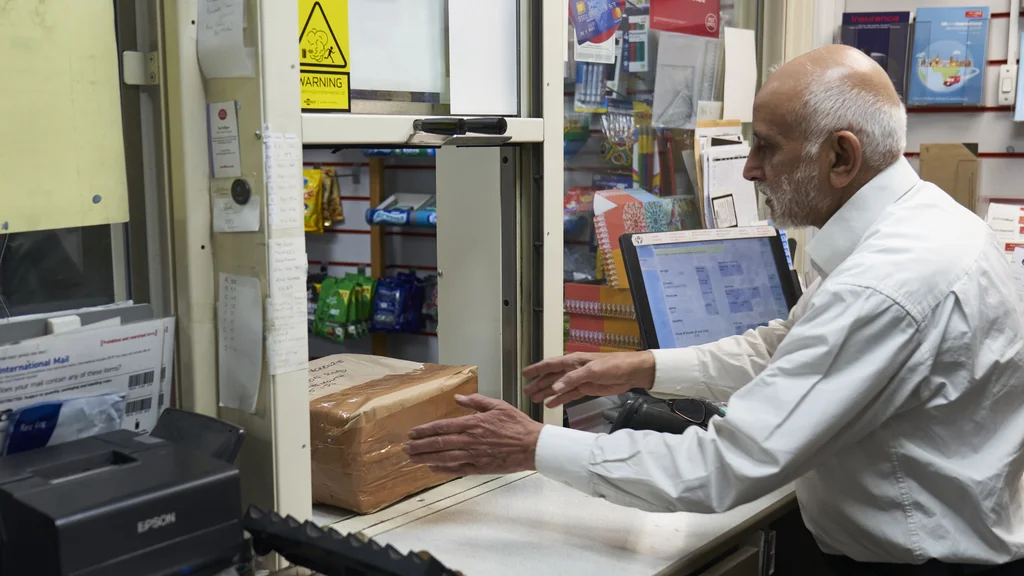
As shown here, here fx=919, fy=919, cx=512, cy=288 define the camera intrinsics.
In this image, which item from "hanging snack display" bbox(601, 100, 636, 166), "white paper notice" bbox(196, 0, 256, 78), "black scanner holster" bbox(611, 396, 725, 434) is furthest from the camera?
"hanging snack display" bbox(601, 100, 636, 166)

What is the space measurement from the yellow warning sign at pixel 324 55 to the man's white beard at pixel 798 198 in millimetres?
794

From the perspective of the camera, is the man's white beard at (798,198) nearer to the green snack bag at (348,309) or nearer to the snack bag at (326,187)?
the green snack bag at (348,309)

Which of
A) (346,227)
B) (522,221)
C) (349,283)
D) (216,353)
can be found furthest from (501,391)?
(346,227)

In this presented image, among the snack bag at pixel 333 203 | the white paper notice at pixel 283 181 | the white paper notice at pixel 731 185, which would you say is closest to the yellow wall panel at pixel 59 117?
the white paper notice at pixel 283 181

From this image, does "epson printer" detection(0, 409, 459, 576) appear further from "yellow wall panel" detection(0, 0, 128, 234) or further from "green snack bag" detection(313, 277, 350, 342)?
"green snack bag" detection(313, 277, 350, 342)

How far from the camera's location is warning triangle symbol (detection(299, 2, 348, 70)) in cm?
149

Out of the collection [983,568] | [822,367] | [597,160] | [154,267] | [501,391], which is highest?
[597,160]

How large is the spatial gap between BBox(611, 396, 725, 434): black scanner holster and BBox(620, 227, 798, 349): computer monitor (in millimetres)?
151

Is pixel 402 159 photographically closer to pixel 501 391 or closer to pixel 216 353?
pixel 501 391

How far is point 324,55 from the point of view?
1.51 m

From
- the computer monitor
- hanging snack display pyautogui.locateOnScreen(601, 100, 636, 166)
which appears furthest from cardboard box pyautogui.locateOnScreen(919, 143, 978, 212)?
hanging snack display pyautogui.locateOnScreen(601, 100, 636, 166)

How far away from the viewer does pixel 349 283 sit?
479 centimetres

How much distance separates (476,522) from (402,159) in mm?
3447

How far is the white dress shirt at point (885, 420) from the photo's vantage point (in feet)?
4.50
